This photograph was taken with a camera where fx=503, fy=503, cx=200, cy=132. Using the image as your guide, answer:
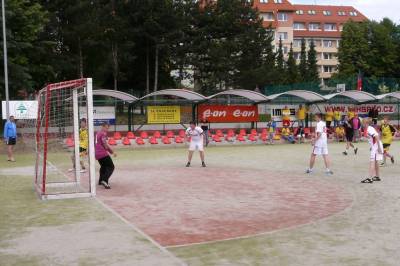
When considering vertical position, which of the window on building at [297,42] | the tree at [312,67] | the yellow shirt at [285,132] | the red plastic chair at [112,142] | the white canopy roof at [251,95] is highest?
the window on building at [297,42]

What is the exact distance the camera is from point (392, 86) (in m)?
49.6

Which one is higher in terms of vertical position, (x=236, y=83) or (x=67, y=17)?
(x=67, y=17)

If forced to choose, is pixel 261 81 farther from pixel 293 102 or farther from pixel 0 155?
pixel 0 155

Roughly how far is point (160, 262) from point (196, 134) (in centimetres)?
1135

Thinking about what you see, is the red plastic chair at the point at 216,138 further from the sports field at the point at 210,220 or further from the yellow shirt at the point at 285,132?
the sports field at the point at 210,220

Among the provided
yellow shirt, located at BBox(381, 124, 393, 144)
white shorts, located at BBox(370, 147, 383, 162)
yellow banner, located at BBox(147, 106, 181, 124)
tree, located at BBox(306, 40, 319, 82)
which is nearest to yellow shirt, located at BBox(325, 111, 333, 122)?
yellow banner, located at BBox(147, 106, 181, 124)

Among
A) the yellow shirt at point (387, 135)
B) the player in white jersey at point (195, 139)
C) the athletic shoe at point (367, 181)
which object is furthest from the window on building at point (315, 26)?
the athletic shoe at point (367, 181)

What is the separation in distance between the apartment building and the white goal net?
299 ft

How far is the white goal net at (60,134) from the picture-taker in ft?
39.2

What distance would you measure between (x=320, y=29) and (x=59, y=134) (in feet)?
336

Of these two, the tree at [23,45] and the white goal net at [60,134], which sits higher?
the tree at [23,45]

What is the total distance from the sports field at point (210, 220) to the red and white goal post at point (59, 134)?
1.54ft

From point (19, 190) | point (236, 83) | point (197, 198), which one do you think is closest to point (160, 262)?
point (197, 198)

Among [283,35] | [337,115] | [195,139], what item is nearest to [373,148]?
[195,139]
